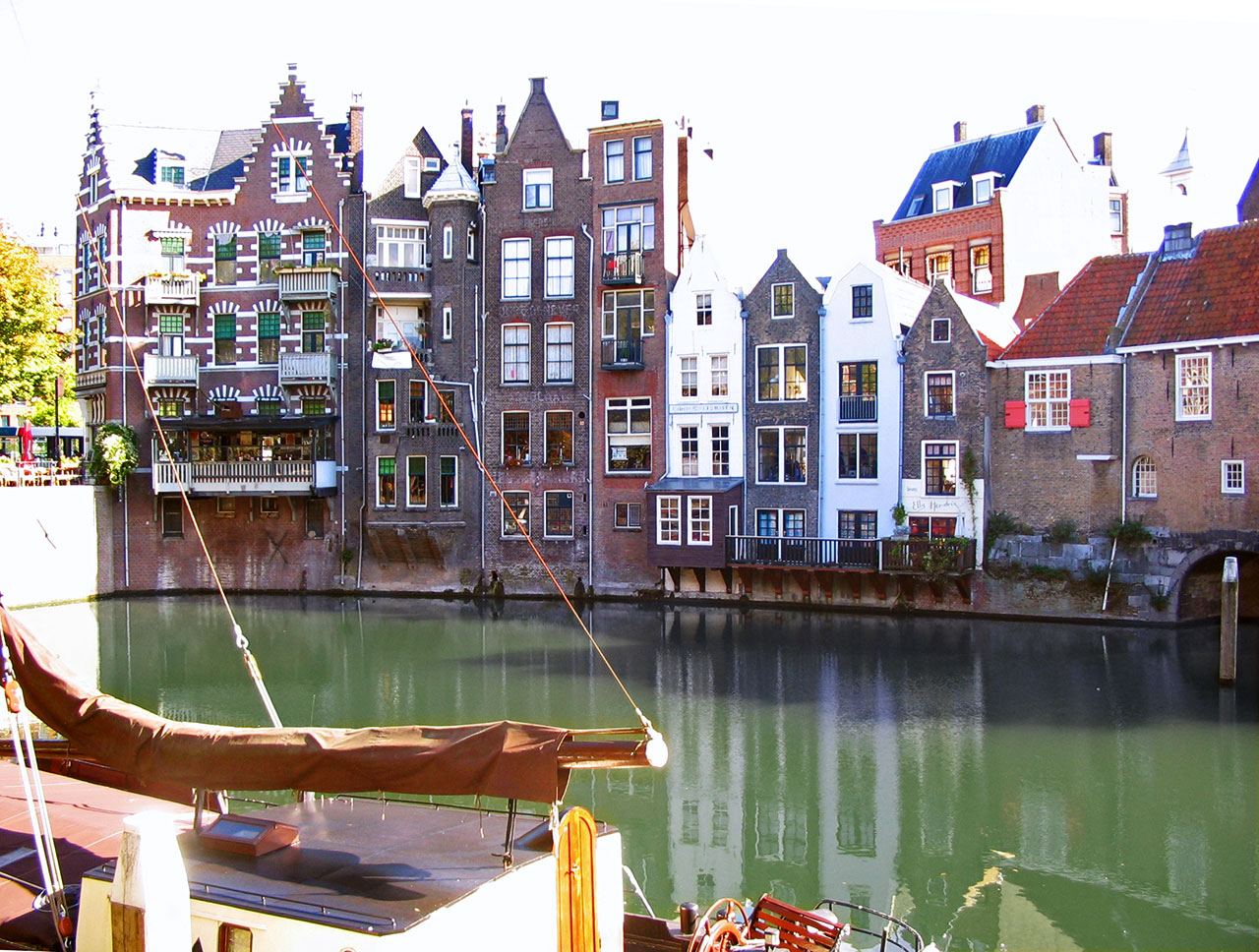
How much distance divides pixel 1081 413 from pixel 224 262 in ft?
115

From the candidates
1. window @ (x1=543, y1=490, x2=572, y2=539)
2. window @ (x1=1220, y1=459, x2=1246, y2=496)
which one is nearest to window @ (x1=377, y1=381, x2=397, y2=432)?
window @ (x1=543, y1=490, x2=572, y2=539)

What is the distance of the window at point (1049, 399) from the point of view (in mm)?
36719

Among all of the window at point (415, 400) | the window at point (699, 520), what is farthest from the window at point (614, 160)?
the window at point (699, 520)

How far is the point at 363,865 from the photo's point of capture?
7.91 metres

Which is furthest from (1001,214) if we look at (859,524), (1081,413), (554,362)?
(554,362)

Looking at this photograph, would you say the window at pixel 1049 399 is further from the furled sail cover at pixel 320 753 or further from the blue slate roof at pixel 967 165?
the furled sail cover at pixel 320 753

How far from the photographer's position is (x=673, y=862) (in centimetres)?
1605

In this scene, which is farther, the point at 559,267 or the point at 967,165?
the point at 967,165

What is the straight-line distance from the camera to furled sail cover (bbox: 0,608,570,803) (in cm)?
784

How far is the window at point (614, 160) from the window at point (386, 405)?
480 inches

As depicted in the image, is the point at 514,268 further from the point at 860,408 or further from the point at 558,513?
the point at 860,408

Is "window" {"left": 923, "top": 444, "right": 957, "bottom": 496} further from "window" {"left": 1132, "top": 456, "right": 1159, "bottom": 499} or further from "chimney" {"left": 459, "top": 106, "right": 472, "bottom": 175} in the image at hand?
"chimney" {"left": 459, "top": 106, "right": 472, "bottom": 175}

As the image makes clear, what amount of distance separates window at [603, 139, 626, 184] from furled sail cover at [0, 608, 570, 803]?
36.9m

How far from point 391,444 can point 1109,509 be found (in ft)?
89.7
